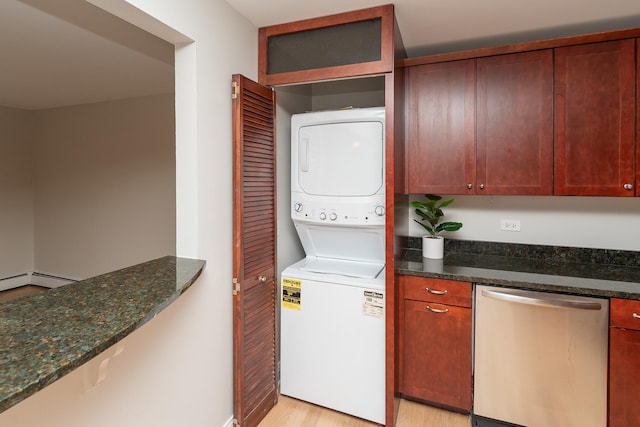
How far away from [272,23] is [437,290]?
1.91m

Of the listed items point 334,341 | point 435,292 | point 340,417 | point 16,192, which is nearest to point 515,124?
point 435,292

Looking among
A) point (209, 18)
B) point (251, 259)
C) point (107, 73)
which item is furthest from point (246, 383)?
point (107, 73)

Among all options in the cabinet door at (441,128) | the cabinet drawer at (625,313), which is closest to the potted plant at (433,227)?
the cabinet door at (441,128)

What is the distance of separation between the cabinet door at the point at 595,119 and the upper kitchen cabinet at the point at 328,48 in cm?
110

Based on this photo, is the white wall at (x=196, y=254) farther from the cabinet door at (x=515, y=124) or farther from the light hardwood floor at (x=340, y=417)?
the cabinet door at (x=515, y=124)

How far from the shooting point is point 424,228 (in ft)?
8.80

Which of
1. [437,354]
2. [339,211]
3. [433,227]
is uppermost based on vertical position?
[339,211]

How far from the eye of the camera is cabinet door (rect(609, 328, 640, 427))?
1681 mm

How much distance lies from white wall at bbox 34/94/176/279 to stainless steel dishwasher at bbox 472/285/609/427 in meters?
3.55

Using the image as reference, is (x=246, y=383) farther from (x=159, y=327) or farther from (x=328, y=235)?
(x=328, y=235)

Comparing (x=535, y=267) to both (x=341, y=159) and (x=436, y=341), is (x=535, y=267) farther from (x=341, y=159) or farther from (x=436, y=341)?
(x=341, y=159)

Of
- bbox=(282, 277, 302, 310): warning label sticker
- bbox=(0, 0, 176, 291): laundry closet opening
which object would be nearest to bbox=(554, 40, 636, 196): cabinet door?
bbox=(282, 277, 302, 310): warning label sticker

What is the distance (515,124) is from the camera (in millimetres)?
2123

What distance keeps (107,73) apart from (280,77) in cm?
211
